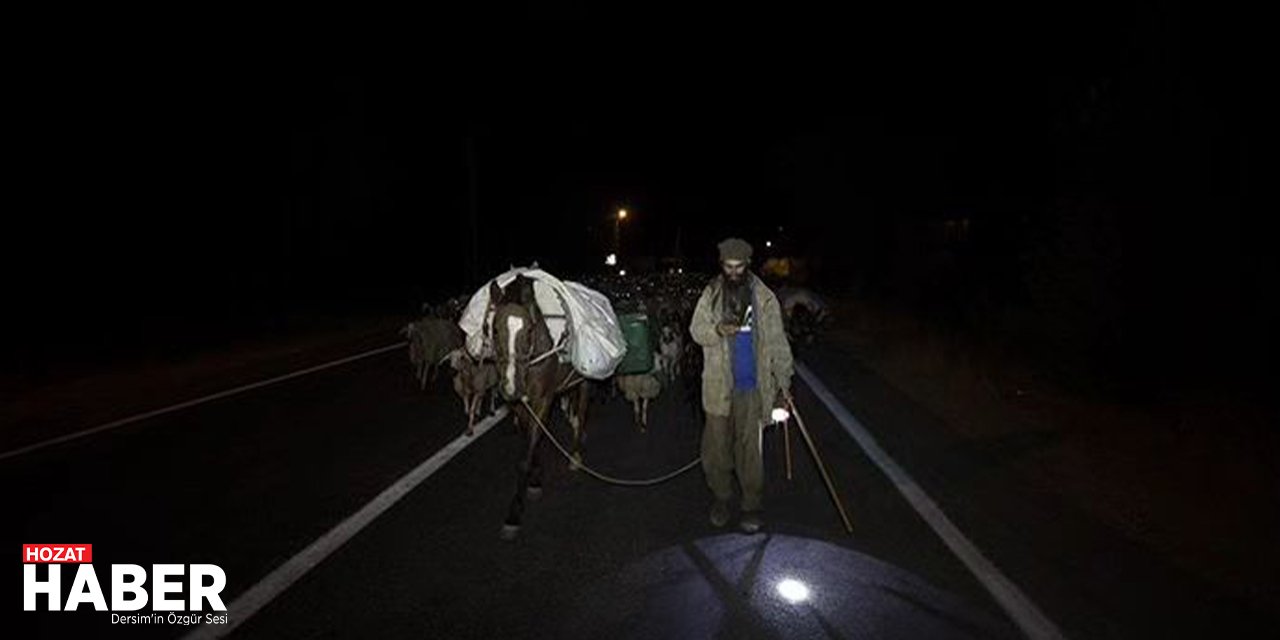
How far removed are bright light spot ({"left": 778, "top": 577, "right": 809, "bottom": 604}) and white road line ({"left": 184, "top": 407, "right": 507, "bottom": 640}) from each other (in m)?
3.12

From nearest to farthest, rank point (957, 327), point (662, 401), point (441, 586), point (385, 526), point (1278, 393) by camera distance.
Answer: point (441, 586) → point (385, 526) → point (1278, 393) → point (662, 401) → point (957, 327)

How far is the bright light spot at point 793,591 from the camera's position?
19.0ft

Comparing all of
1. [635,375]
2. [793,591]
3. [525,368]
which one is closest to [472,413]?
[635,375]

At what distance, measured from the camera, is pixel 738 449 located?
24.7 ft

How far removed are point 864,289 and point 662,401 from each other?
32.6 m

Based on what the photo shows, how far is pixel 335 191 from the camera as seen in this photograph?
145ft

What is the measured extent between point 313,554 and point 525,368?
221 centimetres

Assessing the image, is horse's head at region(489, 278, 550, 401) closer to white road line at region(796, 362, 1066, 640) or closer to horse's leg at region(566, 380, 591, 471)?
horse's leg at region(566, 380, 591, 471)

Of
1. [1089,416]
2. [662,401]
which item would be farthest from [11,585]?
[1089,416]

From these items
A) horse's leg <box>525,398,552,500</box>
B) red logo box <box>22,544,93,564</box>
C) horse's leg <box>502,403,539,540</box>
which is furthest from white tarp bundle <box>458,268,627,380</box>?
red logo box <box>22,544,93,564</box>

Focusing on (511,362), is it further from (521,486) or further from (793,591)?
(793,591)

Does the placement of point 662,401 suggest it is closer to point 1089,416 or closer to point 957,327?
point 1089,416

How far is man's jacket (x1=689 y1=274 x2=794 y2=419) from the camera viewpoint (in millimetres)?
7336

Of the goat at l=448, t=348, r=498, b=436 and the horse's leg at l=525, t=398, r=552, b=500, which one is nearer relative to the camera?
the horse's leg at l=525, t=398, r=552, b=500
